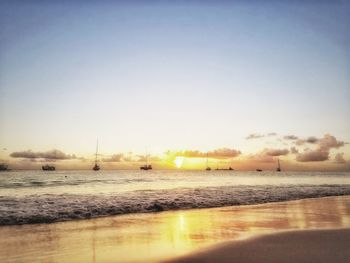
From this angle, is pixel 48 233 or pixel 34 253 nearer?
pixel 34 253

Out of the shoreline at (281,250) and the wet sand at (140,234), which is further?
the wet sand at (140,234)

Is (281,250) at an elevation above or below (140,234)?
below

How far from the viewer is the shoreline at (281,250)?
813 cm

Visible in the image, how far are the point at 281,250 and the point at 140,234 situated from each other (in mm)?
4674

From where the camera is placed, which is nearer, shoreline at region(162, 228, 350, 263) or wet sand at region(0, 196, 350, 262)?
shoreline at region(162, 228, 350, 263)

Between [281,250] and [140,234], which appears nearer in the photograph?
[281,250]

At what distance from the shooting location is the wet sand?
8812mm

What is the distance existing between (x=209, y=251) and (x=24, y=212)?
38.0ft

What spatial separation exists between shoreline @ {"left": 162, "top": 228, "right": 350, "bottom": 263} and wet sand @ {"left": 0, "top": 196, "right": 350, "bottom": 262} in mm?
541

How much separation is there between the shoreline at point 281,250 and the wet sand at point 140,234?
0.54m

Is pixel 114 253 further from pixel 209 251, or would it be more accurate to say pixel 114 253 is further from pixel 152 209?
pixel 152 209

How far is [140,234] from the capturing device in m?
11.5

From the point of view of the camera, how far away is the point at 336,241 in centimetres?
995

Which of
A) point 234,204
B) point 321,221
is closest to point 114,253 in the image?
point 321,221
